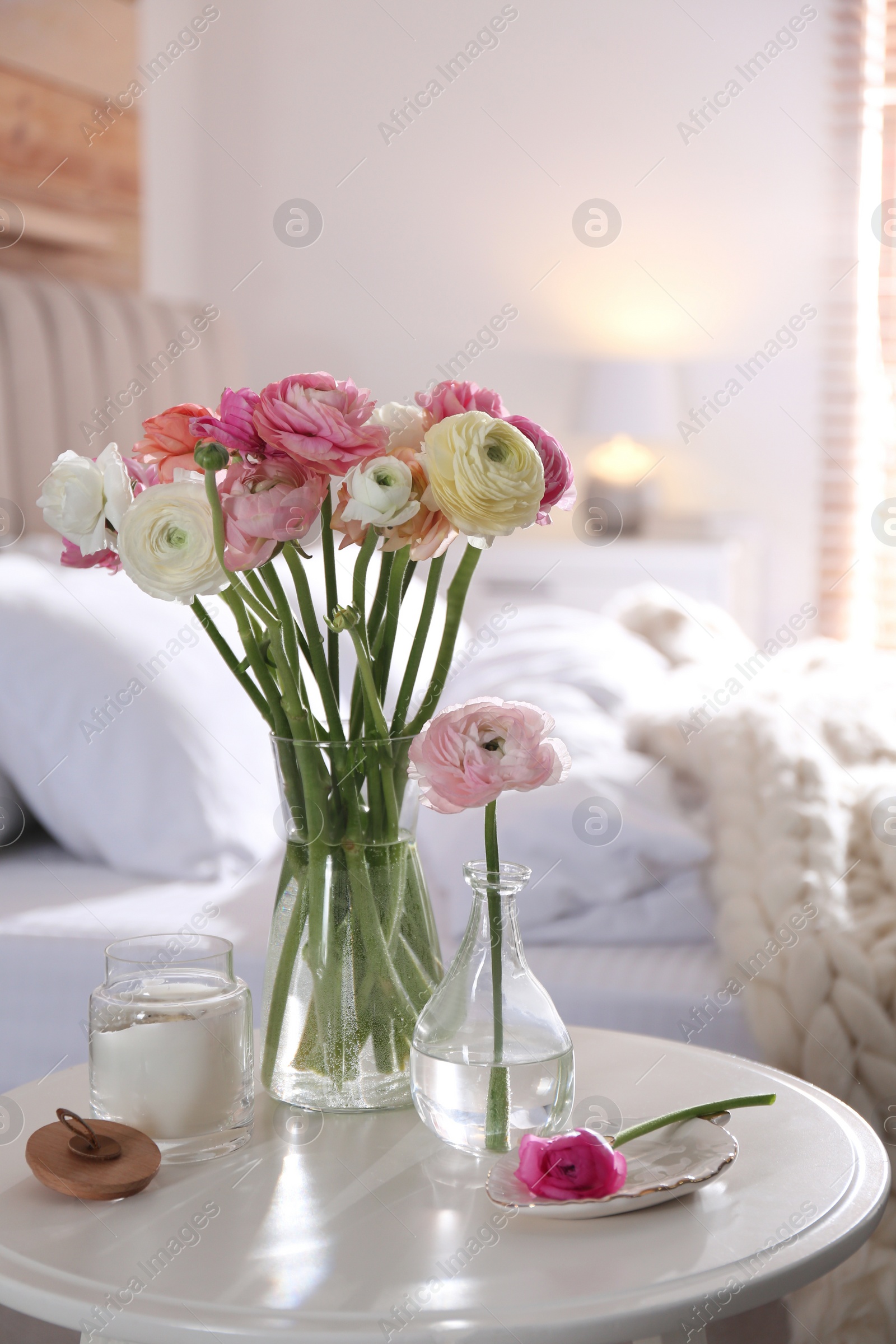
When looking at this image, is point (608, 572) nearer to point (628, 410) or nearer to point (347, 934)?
point (628, 410)

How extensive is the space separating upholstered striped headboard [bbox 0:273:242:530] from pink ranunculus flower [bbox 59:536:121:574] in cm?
157

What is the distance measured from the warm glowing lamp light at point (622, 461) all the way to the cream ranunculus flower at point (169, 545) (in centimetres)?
332

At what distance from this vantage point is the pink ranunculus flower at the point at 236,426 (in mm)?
761

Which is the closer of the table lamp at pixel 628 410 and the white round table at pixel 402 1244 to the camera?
the white round table at pixel 402 1244

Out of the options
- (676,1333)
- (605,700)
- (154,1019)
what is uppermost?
(605,700)

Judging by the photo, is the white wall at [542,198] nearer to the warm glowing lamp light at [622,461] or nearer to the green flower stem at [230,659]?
the warm glowing lamp light at [622,461]

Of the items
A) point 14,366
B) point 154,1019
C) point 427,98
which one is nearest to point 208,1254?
point 154,1019

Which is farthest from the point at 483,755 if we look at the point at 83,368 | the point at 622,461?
the point at 622,461

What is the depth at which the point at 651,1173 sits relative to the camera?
77cm

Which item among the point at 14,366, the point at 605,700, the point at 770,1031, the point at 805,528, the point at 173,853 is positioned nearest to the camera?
the point at 770,1031

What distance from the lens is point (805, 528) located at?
3988 millimetres

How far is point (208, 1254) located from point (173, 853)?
2.67ft

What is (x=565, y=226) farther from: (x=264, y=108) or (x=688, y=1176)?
(x=688, y=1176)

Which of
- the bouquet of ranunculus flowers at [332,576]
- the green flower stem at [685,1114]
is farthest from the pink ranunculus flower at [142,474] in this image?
the green flower stem at [685,1114]
